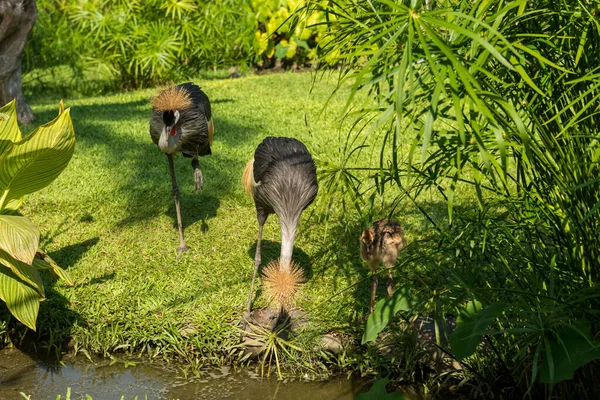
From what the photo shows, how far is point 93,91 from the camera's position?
32.4 ft

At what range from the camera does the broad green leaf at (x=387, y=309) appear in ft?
10.4

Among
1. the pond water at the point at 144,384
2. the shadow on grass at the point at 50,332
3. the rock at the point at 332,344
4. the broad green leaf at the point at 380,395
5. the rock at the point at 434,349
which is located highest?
the broad green leaf at the point at 380,395

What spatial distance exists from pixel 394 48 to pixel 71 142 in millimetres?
1744

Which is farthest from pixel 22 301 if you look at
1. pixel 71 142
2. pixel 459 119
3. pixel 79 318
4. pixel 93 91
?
pixel 93 91

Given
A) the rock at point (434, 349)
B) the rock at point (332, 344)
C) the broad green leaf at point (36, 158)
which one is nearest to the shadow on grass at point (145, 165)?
the broad green leaf at point (36, 158)

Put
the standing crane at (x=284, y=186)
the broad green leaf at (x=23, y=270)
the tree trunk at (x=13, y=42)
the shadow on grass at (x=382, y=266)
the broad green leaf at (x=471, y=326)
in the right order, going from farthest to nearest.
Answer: the tree trunk at (x=13, y=42) → the shadow on grass at (x=382, y=266) → the standing crane at (x=284, y=186) → the broad green leaf at (x=23, y=270) → the broad green leaf at (x=471, y=326)

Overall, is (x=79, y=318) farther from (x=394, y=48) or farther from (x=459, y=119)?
(x=459, y=119)

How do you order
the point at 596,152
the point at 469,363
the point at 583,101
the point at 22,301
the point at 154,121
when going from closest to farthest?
1. the point at 596,152
2. the point at 583,101
3. the point at 469,363
4. the point at 22,301
5. the point at 154,121

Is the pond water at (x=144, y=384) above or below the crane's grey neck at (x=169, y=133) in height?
below

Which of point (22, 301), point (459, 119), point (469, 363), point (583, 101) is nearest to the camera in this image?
point (459, 119)

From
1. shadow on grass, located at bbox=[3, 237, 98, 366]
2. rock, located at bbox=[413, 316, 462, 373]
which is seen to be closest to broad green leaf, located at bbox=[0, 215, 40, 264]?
shadow on grass, located at bbox=[3, 237, 98, 366]

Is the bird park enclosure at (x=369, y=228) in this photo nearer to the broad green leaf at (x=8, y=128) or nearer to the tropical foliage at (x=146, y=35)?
the broad green leaf at (x=8, y=128)

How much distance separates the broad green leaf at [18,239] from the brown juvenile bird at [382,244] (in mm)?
1577

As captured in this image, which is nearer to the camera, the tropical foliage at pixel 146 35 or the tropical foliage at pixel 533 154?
the tropical foliage at pixel 533 154
